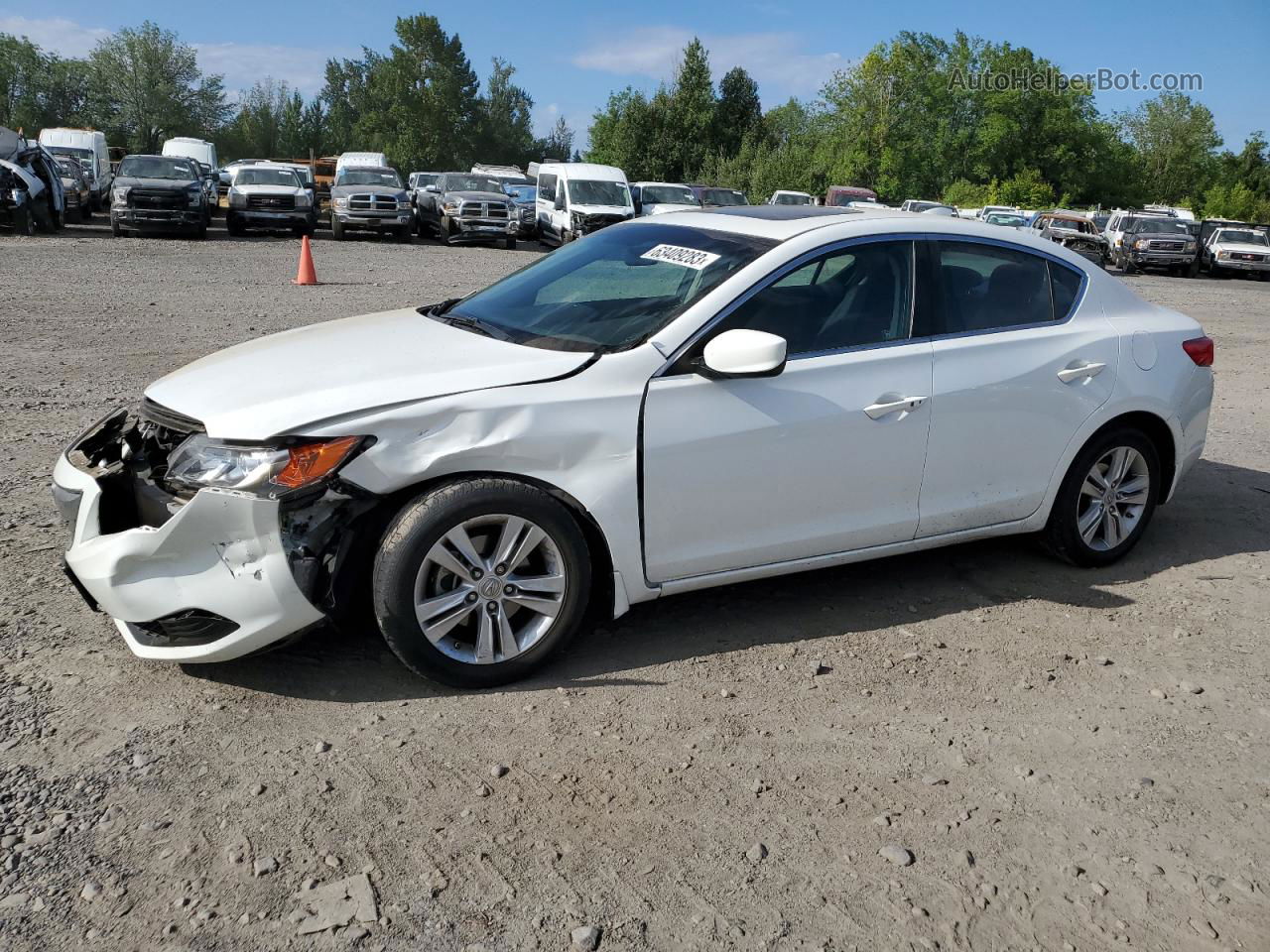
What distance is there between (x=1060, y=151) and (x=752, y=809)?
76027 millimetres

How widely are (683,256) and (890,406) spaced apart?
3.30 ft

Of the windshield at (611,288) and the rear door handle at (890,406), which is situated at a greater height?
the windshield at (611,288)

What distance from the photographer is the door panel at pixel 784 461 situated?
398cm

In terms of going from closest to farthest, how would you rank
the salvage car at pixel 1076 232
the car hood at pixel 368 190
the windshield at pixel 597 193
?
the car hood at pixel 368 190 < the windshield at pixel 597 193 < the salvage car at pixel 1076 232

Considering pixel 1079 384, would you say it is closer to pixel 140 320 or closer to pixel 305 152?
pixel 140 320

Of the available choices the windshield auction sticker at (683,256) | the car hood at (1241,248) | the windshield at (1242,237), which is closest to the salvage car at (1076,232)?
the car hood at (1241,248)

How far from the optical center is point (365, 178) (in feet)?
92.2

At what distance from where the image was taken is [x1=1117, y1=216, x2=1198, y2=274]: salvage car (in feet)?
103

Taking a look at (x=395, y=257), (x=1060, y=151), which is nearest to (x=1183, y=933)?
(x=395, y=257)

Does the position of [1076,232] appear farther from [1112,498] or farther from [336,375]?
[336,375]

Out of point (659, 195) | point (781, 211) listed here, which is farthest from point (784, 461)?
point (659, 195)

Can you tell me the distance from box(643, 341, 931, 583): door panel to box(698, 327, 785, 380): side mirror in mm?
105

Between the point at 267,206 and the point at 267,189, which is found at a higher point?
the point at 267,189

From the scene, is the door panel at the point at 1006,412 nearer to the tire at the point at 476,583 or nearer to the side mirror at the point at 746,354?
the side mirror at the point at 746,354
